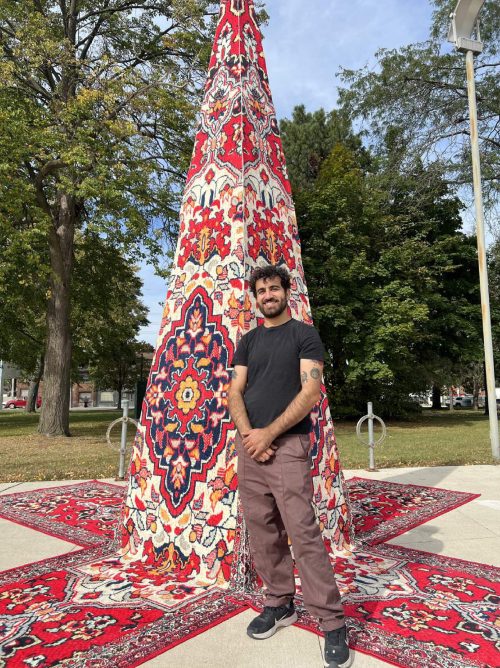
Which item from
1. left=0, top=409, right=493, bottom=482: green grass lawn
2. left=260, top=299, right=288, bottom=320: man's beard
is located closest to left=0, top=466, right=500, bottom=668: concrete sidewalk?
left=0, top=409, right=493, bottom=482: green grass lawn

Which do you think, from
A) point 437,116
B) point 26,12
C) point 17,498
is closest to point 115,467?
point 17,498

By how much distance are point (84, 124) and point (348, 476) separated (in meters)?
9.89

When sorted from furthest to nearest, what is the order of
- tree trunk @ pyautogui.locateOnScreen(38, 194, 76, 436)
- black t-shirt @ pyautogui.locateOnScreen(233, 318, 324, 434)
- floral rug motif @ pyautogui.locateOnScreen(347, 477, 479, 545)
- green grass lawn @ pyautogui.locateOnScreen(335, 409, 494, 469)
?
1. tree trunk @ pyautogui.locateOnScreen(38, 194, 76, 436)
2. green grass lawn @ pyautogui.locateOnScreen(335, 409, 494, 469)
3. floral rug motif @ pyautogui.locateOnScreen(347, 477, 479, 545)
4. black t-shirt @ pyautogui.locateOnScreen(233, 318, 324, 434)

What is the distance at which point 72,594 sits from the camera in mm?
3207

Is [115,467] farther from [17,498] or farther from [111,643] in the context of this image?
[111,643]

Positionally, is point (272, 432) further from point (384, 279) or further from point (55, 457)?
point (384, 279)

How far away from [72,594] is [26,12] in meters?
14.6

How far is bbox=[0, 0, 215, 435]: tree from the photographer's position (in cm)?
1143

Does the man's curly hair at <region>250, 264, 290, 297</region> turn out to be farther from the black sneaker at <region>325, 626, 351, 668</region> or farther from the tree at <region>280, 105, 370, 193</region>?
the tree at <region>280, 105, 370, 193</region>

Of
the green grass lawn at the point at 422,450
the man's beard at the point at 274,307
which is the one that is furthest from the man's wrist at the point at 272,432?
the green grass lawn at the point at 422,450

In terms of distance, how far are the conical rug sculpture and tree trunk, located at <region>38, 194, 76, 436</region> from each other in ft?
36.5

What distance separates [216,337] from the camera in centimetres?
375

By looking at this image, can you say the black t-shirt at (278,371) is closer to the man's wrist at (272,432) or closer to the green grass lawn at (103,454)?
the man's wrist at (272,432)

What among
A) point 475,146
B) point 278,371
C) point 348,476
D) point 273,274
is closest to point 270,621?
point 278,371
